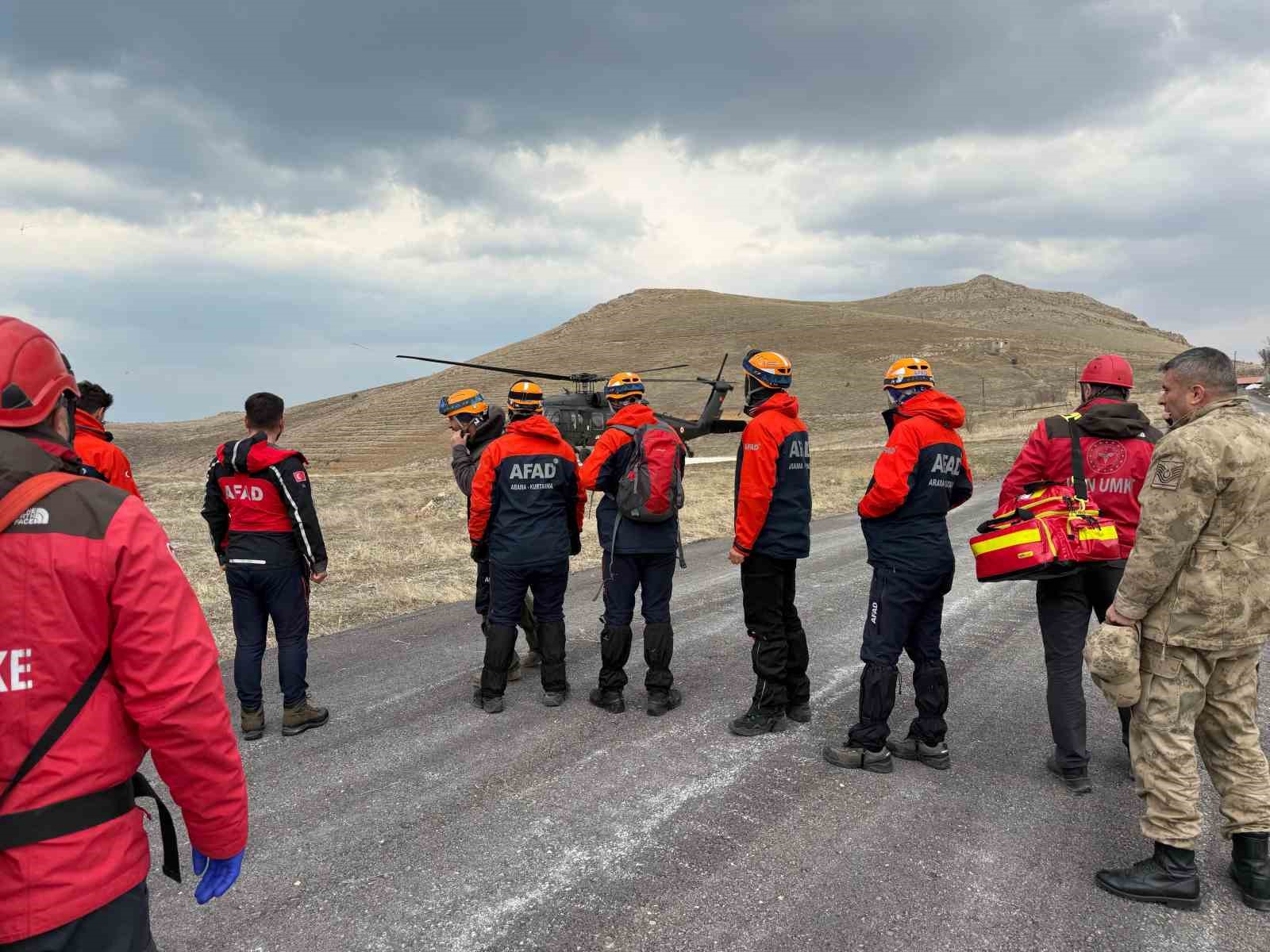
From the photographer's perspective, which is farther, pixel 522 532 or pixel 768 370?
pixel 522 532

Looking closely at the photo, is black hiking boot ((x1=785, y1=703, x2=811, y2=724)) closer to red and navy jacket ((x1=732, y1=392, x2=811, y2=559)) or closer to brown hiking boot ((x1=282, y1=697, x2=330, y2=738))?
red and navy jacket ((x1=732, y1=392, x2=811, y2=559))

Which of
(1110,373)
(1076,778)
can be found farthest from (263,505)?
(1110,373)

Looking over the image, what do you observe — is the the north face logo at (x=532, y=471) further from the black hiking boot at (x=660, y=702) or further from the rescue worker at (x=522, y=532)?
the black hiking boot at (x=660, y=702)

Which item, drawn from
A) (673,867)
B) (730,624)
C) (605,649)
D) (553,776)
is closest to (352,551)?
(730,624)

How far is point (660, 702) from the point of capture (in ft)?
17.9

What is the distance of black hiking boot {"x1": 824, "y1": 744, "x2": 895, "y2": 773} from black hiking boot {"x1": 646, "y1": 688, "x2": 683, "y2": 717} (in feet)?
4.19

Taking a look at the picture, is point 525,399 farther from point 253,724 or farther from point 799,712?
point 799,712

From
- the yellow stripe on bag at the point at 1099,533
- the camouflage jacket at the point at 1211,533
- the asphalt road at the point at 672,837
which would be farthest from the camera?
the yellow stripe on bag at the point at 1099,533

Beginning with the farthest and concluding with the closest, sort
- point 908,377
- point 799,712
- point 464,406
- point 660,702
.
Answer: point 464,406, point 660,702, point 799,712, point 908,377

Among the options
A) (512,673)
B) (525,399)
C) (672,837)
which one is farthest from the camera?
(512,673)

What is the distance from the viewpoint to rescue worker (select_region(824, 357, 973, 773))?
4531 mm

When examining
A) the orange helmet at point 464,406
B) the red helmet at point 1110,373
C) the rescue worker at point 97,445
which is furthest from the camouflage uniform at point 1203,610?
the rescue worker at point 97,445

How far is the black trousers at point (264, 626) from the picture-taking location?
512cm

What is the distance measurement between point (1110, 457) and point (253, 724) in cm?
572
